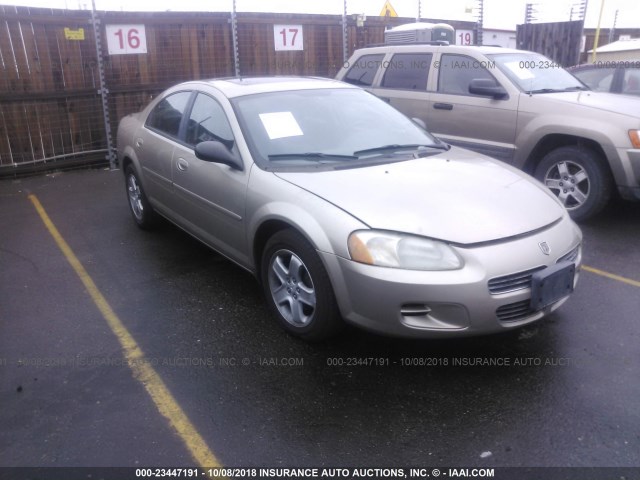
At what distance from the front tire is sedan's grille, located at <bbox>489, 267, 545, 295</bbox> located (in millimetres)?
870

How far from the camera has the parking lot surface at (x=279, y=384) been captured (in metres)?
2.68

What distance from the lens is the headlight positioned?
2.99 meters

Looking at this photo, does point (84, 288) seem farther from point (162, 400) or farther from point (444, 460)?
point (444, 460)

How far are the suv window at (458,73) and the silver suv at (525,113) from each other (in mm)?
11

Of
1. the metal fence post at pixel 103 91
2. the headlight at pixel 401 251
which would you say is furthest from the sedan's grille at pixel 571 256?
the metal fence post at pixel 103 91

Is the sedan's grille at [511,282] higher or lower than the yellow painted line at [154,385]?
higher

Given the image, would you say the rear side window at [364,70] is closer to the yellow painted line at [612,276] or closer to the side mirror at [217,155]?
the yellow painted line at [612,276]

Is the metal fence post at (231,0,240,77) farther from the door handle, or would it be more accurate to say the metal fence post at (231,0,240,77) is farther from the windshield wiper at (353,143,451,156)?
the windshield wiper at (353,143,451,156)

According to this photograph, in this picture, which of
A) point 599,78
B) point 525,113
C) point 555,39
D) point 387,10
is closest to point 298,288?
point 525,113

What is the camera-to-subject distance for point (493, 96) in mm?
6242

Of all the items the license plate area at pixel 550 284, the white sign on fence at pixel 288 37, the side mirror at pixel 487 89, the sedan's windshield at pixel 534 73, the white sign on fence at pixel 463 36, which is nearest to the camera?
the license plate area at pixel 550 284

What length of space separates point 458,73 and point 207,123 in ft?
11.5

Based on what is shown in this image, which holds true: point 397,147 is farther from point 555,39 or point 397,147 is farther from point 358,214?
point 555,39

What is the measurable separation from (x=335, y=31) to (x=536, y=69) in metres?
5.60
